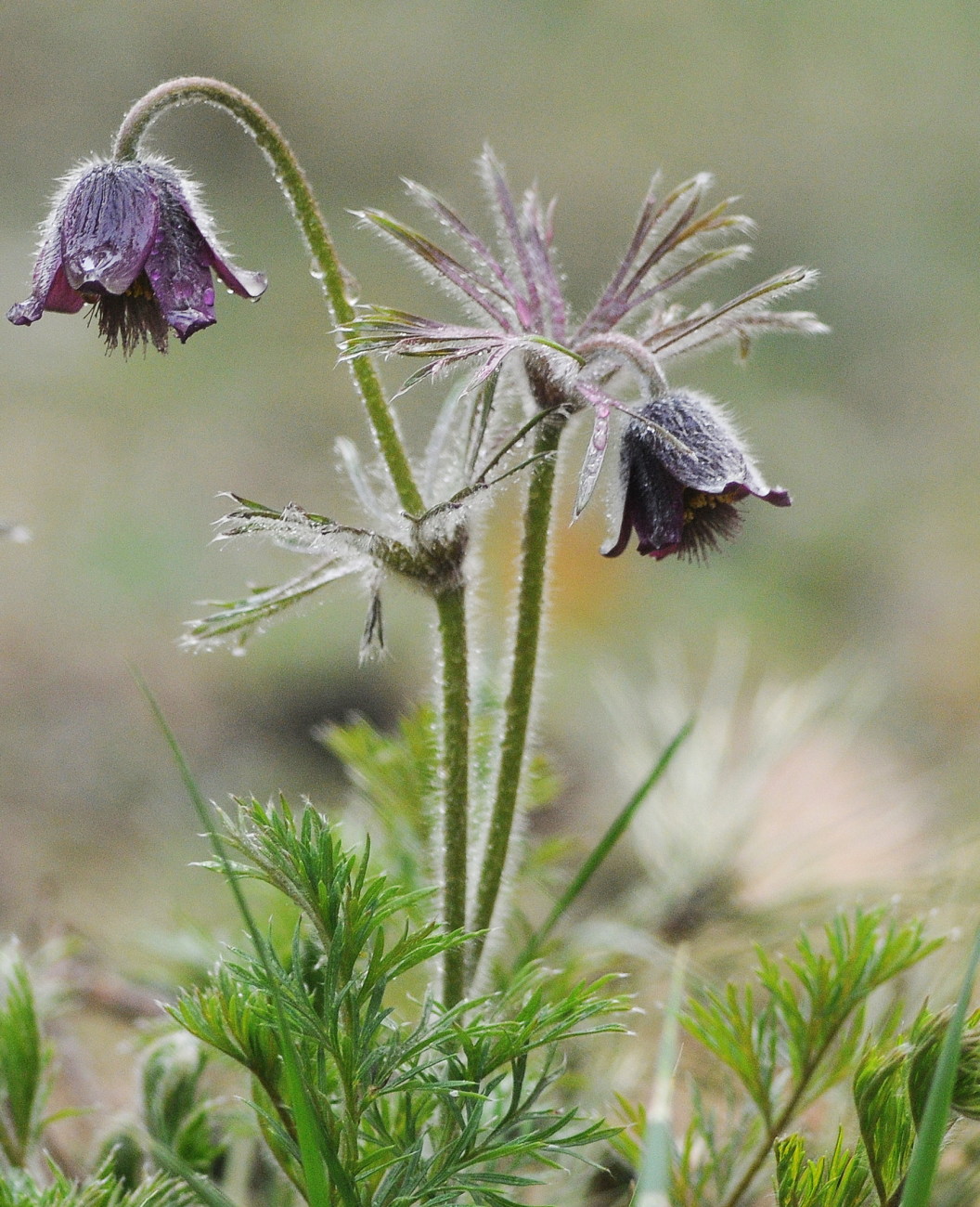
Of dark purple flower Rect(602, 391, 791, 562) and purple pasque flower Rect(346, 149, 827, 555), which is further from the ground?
purple pasque flower Rect(346, 149, 827, 555)

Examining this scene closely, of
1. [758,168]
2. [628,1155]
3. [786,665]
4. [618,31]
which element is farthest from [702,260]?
A: [618,31]

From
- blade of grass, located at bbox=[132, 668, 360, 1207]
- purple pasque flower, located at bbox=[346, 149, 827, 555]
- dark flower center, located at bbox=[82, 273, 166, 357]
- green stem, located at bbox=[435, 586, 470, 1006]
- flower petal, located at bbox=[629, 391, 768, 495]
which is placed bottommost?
blade of grass, located at bbox=[132, 668, 360, 1207]

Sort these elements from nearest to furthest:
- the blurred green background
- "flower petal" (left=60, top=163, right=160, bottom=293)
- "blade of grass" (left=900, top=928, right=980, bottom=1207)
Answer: "blade of grass" (left=900, top=928, right=980, bottom=1207), "flower petal" (left=60, top=163, right=160, bottom=293), the blurred green background

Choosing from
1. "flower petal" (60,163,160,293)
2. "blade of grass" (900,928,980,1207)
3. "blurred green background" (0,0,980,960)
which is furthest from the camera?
"blurred green background" (0,0,980,960)

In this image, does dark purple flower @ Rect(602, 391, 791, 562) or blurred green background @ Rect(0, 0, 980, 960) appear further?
blurred green background @ Rect(0, 0, 980, 960)

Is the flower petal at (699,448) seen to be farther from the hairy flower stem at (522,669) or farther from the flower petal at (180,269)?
the flower petal at (180,269)

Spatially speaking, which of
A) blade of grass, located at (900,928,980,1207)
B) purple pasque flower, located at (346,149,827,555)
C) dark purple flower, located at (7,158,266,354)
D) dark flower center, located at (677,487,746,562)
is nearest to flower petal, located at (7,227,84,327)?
dark purple flower, located at (7,158,266,354)

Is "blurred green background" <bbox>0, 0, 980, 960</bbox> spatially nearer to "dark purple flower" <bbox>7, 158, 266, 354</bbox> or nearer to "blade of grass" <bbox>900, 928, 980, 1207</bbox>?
"dark purple flower" <bbox>7, 158, 266, 354</bbox>
